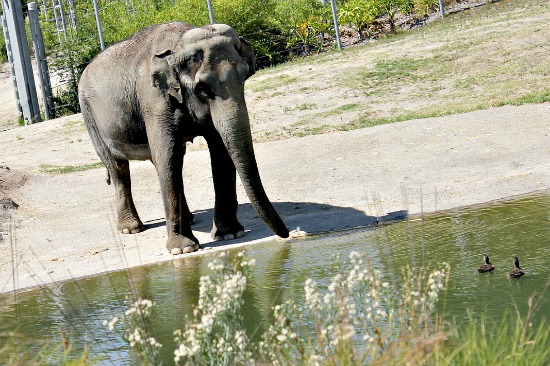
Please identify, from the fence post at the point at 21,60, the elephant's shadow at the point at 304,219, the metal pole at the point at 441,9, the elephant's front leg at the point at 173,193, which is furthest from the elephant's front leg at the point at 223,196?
the metal pole at the point at 441,9

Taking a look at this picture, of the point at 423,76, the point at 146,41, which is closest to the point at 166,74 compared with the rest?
the point at 146,41

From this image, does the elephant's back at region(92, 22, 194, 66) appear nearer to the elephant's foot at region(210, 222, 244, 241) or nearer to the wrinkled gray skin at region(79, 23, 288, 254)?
the wrinkled gray skin at region(79, 23, 288, 254)

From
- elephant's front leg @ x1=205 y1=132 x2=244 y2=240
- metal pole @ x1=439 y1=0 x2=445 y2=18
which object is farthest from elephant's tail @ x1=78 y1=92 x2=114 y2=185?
metal pole @ x1=439 y1=0 x2=445 y2=18

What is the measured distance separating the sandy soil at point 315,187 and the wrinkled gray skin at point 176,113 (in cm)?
51

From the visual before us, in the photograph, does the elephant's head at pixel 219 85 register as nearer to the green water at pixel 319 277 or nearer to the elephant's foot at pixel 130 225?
the green water at pixel 319 277

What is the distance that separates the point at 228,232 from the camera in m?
13.1

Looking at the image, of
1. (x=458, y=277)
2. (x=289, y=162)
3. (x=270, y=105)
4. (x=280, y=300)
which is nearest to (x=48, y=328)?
(x=280, y=300)

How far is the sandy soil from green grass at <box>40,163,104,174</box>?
27cm

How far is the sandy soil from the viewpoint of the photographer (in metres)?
13.1

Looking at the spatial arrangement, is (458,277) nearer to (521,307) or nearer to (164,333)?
(521,307)

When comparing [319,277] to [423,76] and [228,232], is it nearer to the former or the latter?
[228,232]

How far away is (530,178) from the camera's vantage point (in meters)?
13.6

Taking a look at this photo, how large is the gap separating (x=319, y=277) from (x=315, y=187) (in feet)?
17.1

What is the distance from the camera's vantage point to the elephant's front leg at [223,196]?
13031mm
